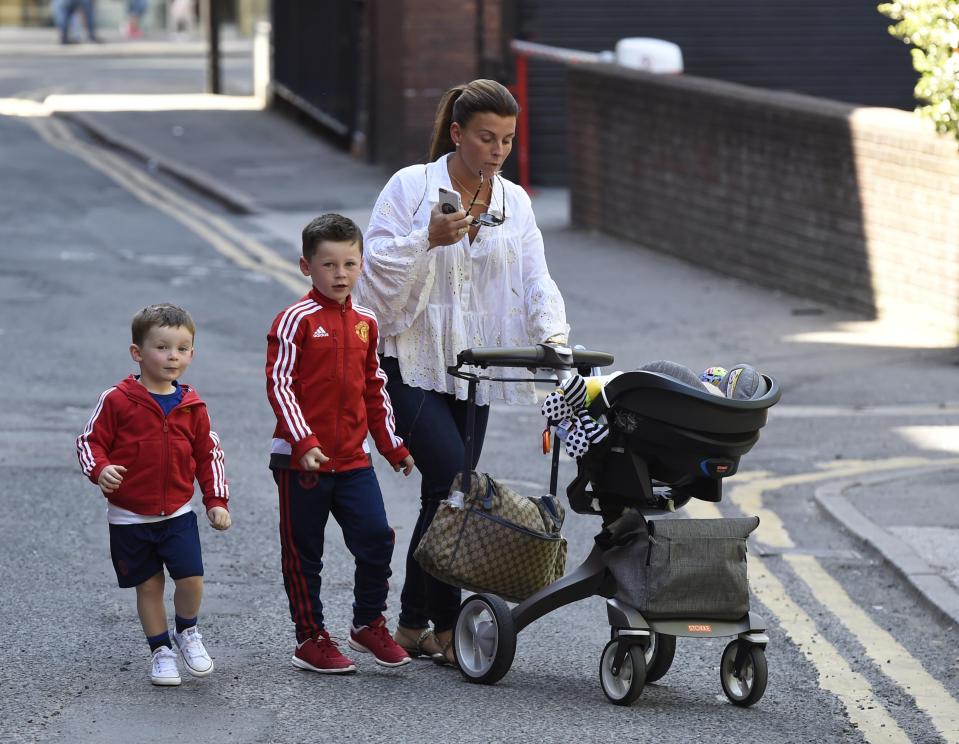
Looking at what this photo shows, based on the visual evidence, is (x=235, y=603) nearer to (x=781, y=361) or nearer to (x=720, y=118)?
(x=781, y=361)

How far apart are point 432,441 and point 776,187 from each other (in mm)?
10028

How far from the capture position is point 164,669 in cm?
571

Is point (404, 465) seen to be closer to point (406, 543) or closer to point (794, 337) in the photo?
point (406, 543)

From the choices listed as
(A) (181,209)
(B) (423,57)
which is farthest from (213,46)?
(A) (181,209)

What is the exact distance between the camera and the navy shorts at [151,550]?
560 centimetres

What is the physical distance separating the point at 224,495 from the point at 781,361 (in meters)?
7.21

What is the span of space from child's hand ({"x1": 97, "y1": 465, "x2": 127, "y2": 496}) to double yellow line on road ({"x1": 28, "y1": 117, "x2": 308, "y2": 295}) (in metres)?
9.28

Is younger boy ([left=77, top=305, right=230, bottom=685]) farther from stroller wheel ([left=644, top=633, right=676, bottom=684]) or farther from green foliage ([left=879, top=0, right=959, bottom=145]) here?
green foliage ([left=879, top=0, right=959, bottom=145])

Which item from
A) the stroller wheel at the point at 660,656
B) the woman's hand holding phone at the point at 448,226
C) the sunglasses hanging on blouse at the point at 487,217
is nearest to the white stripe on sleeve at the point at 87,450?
the woman's hand holding phone at the point at 448,226

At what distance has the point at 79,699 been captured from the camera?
18.3 feet

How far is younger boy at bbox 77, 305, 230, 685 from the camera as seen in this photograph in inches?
218

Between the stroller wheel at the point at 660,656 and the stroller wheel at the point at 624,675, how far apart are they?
22 centimetres

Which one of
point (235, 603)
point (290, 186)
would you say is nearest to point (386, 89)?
point (290, 186)

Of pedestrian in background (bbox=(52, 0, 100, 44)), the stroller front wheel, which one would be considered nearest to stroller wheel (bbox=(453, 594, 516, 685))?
the stroller front wheel
